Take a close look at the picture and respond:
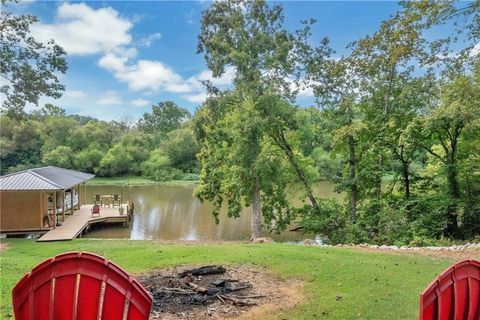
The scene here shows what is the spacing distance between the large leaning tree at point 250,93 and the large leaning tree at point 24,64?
566 centimetres

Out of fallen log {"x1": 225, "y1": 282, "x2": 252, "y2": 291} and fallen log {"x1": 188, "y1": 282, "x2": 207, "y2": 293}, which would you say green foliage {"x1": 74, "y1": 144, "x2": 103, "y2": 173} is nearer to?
fallen log {"x1": 188, "y1": 282, "x2": 207, "y2": 293}

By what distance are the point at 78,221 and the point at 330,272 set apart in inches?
523

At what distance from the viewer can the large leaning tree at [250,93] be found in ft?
45.2

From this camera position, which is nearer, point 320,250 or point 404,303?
point 404,303

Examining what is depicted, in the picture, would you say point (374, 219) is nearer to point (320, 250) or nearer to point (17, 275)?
point (320, 250)

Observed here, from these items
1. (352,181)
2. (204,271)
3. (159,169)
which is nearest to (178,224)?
(352,181)

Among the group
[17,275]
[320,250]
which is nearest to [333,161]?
[320,250]

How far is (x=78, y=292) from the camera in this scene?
6.19ft

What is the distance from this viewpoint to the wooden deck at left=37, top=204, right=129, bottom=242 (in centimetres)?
1304

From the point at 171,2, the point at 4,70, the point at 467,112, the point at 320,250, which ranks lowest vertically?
the point at 320,250

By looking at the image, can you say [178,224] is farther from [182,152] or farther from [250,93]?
[182,152]

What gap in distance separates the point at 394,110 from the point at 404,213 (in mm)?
3882

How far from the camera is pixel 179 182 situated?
3900 centimetres

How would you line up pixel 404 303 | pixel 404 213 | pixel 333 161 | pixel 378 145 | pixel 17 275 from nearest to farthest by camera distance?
pixel 404 303, pixel 17 275, pixel 404 213, pixel 378 145, pixel 333 161
